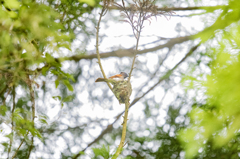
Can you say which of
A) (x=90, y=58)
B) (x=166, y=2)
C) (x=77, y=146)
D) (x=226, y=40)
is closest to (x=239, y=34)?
(x=226, y=40)

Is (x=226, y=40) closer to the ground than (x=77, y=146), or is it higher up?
higher up

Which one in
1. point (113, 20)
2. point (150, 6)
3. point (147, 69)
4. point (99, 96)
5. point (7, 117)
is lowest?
point (7, 117)

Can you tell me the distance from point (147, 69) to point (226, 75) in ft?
4.83

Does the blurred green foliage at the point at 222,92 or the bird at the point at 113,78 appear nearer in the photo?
the blurred green foliage at the point at 222,92

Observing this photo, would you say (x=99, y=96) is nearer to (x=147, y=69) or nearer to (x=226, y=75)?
(x=147, y=69)

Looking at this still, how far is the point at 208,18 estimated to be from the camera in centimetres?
166

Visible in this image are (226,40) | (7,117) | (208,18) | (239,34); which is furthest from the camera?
(208,18)

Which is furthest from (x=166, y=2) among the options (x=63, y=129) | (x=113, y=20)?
(x=63, y=129)

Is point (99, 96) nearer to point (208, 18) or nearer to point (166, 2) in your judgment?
point (166, 2)

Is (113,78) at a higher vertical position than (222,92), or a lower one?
higher

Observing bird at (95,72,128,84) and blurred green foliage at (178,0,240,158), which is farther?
bird at (95,72,128,84)

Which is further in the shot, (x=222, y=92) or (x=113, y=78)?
(x=113, y=78)

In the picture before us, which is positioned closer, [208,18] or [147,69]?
[208,18]

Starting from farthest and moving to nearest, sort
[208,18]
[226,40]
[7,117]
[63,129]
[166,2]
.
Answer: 1. [63,129]
2. [166,2]
3. [208,18]
4. [7,117]
5. [226,40]
